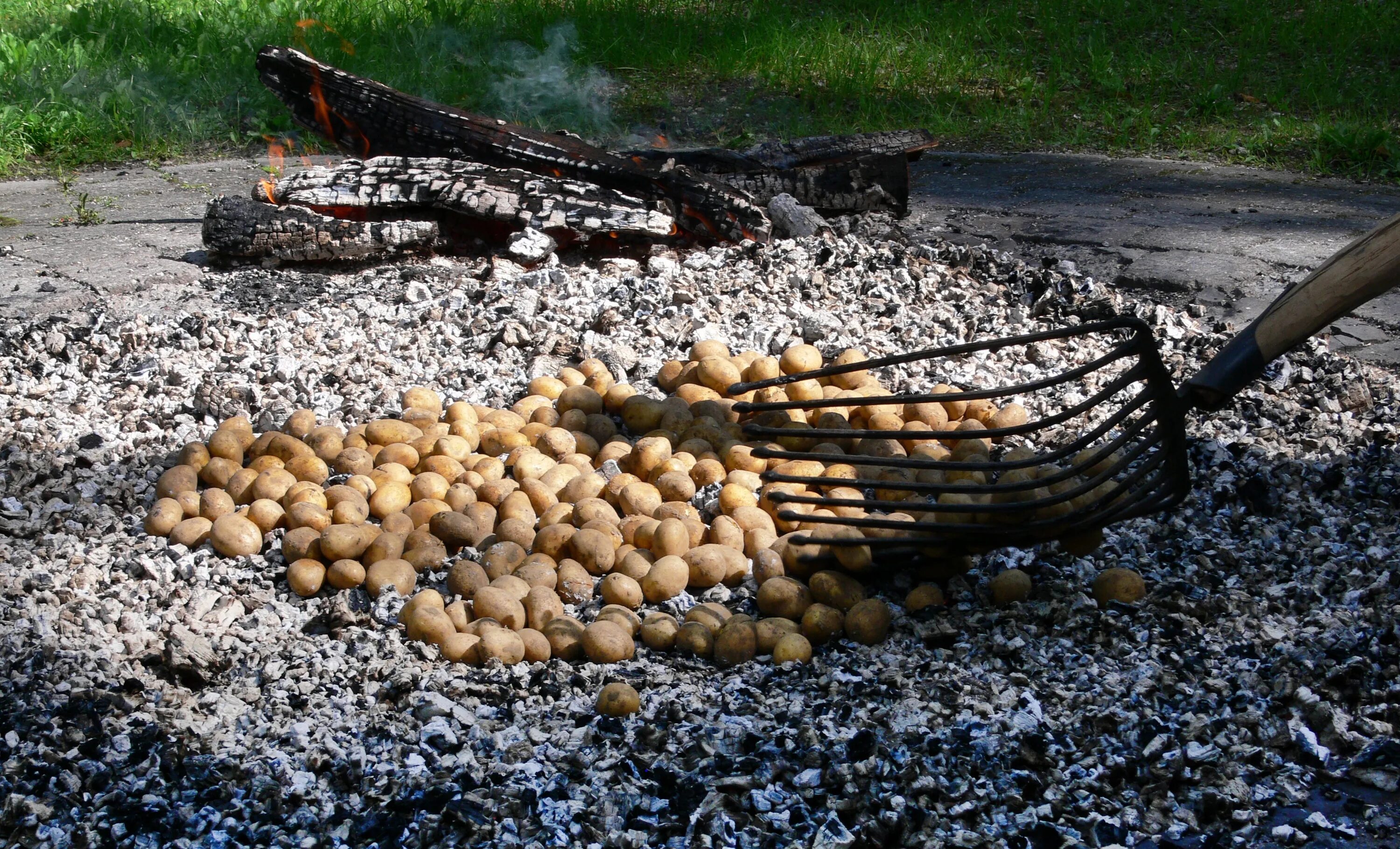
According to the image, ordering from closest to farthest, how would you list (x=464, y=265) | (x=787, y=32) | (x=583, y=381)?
(x=583, y=381)
(x=464, y=265)
(x=787, y=32)

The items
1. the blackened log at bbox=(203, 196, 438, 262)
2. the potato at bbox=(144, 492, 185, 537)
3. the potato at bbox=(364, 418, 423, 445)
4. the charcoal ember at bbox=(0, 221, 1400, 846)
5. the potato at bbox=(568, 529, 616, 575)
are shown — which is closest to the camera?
the charcoal ember at bbox=(0, 221, 1400, 846)

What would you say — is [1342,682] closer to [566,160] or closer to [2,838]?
[2,838]

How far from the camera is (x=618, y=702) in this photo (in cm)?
206

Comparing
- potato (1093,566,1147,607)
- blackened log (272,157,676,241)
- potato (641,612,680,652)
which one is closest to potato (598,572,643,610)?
potato (641,612,680,652)

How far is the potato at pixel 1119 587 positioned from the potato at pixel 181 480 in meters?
2.17

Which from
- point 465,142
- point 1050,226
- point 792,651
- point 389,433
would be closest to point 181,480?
point 389,433

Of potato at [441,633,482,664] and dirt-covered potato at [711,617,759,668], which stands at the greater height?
dirt-covered potato at [711,617,759,668]

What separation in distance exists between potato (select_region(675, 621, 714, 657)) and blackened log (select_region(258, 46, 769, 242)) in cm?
254

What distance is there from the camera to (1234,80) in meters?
7.47

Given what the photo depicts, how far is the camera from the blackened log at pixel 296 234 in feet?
14.3

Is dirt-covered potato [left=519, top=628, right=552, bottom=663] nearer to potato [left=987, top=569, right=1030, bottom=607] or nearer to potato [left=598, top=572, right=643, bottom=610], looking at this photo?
potato [left=598, top=572, right=643, bottom=610]

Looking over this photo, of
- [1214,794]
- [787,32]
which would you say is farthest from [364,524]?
[787,32]

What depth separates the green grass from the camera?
6668 millimetres

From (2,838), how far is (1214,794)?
1980mm
